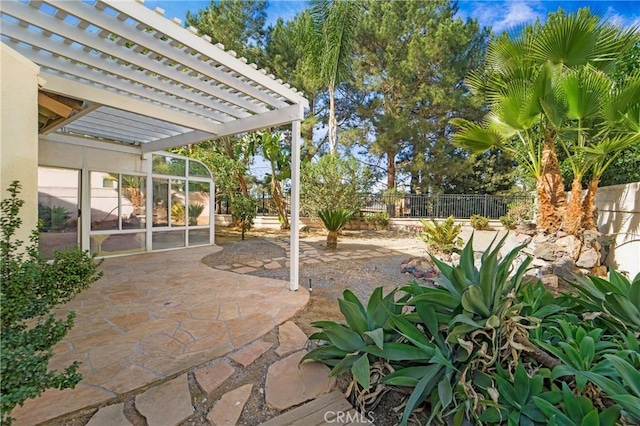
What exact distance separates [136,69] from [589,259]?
7729 millimetres

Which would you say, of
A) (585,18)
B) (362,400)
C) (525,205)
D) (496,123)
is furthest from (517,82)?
(525,205)

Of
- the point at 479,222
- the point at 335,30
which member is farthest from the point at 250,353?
the point at 479,222

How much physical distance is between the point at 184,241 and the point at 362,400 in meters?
7.35

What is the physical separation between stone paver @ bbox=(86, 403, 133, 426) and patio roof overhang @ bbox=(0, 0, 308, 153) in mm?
3165

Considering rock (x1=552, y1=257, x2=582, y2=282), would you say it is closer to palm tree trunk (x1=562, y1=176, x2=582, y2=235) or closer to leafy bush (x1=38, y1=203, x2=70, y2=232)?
palm tree trunk (x1=562, y1=176, x2=582, y2=235)

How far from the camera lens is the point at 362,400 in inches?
69.4

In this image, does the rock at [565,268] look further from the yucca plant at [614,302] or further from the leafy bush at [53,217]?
the leafy bush at [53,217]

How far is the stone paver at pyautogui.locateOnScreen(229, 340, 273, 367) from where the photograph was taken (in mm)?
2357

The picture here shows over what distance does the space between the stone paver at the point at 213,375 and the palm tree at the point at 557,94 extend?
230 inches

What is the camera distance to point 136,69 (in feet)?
11.8

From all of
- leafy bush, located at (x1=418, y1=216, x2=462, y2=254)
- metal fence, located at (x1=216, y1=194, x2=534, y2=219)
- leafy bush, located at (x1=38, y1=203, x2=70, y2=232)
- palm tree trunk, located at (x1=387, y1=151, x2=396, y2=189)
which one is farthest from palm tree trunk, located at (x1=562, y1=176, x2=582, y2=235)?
palm tree trunk, located at (x1=387, y1=151, x2=396, y2=189)

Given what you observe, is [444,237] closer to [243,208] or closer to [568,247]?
[568,247]

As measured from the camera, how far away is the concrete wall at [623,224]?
185 inches

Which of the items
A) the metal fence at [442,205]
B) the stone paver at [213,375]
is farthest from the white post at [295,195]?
the metal fence at [442,205]
